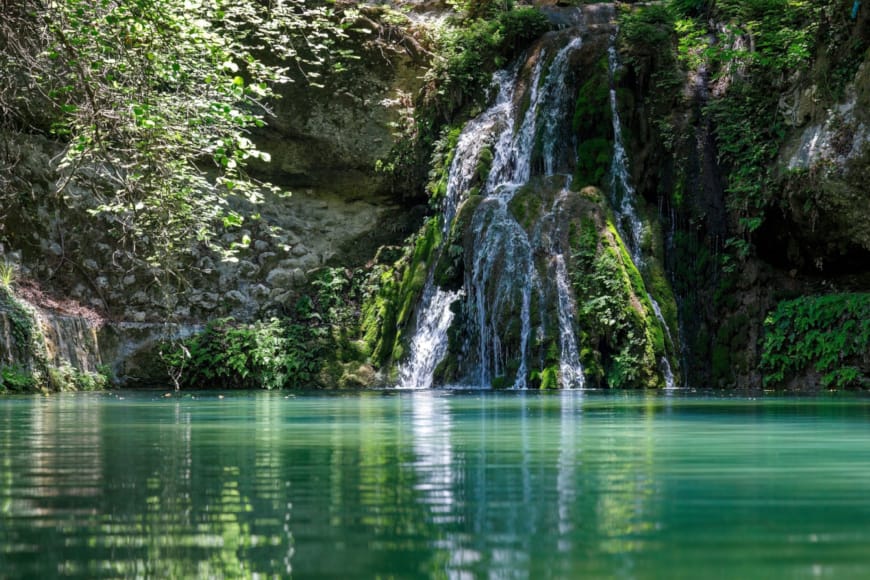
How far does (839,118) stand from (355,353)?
971 cm

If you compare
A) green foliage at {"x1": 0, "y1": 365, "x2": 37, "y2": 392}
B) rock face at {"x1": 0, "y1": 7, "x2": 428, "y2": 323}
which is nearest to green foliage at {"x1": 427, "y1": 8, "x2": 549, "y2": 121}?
rock face at {"x1": 0, "y1": 7, "x2": 428, "y2": 323}

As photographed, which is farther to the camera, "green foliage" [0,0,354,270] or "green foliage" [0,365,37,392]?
"green foliage" [0,365,37,392]

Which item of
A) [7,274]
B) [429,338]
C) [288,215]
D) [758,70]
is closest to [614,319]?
[429,338]

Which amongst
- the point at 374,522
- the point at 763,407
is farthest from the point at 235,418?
the point at 374,522

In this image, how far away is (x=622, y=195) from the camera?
1864 centimetres

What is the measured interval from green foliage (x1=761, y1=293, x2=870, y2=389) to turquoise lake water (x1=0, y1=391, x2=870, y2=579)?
10.5 metres

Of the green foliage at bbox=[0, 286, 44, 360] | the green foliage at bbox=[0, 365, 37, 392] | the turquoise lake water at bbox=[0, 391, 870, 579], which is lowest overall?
the turquoise lake water at bbox=[0, 391, 870, 579]

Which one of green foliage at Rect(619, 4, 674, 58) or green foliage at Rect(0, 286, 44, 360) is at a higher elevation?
green foliage at Rect(619, 4, 674, 58)

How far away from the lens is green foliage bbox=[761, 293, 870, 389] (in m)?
15.9

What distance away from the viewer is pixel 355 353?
68.4 feet

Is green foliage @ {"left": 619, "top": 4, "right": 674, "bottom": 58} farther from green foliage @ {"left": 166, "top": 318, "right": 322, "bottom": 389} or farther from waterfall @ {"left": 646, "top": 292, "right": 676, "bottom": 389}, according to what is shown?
green foliage @ {"left": 166, "top": 318, "right": 322, "bottom": 389}

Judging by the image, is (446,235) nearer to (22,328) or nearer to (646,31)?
(646,31)

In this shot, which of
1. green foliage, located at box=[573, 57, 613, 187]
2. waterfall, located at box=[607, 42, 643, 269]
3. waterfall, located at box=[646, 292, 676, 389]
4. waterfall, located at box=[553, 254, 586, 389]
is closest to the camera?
waterfall, located at box=[553, 254, 586, 389]

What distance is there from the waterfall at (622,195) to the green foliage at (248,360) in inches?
257
